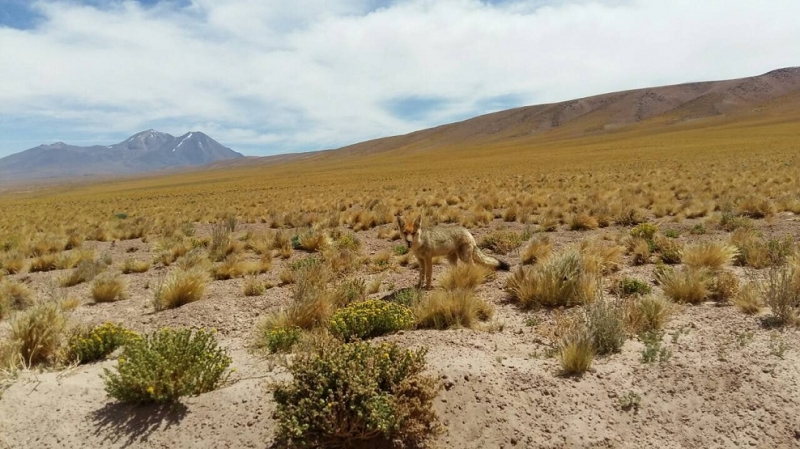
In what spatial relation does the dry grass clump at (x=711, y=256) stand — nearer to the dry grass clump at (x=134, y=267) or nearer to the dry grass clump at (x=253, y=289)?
the dry grass clump at (x=253, y=289)

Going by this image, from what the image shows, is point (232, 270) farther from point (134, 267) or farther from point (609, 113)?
point (609, 113)

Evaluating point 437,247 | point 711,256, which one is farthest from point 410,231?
point 711,256

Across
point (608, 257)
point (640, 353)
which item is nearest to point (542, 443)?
point (640, 353)

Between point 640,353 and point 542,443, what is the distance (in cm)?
167

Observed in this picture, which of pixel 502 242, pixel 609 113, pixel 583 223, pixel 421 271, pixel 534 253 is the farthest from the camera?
pixel 609 113

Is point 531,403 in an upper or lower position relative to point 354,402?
lower

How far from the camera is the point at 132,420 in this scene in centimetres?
420

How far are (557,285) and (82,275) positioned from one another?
9534mm

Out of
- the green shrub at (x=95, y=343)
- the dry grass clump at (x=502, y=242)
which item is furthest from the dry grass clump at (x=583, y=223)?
the green shrub at (x=95, y=343)

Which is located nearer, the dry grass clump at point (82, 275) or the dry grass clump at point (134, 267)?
the dry grass clump at point (82, 275)

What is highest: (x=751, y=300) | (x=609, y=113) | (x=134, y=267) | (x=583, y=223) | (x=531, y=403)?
(x=609, y=113)

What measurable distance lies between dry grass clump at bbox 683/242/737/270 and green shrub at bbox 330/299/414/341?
527 centimetres

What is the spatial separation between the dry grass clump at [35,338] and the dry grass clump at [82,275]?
4997 mm

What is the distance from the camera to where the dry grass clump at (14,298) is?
802cm
